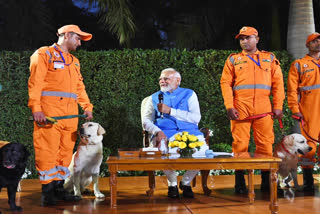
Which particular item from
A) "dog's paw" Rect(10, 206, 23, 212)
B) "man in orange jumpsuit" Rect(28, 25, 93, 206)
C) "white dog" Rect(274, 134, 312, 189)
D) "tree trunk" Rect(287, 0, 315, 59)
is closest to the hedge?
"tree trunk" Rect(287, 0, 315, 59)

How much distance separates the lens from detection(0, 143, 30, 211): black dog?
3711 millimetres

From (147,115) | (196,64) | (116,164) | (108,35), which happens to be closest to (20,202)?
(116,164)

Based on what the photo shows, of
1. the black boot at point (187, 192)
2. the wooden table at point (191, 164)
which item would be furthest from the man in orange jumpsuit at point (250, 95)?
the wooden table at point (191, 164)

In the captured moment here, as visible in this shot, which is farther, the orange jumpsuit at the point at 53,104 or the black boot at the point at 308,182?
the black boot at the point at 308,182

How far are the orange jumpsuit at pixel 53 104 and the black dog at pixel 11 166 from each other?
282 millimetres

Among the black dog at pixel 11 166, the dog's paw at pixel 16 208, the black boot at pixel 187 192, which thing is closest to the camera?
the black dog at pixel 11 166

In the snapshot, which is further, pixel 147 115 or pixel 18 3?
pixel 18 3

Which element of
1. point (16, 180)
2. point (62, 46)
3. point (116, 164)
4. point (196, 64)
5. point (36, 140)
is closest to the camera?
point (116, 164)

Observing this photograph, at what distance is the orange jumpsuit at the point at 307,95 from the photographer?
4969 mm

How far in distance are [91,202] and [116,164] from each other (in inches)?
38.3

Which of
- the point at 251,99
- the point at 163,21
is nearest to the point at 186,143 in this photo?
the point at 251,99

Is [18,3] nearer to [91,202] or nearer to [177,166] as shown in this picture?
[91,202]

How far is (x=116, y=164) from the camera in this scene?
140 inches

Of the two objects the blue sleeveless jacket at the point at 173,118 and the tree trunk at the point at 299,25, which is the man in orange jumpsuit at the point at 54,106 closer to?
the blue sleeveless jacket at the point at 173,118
